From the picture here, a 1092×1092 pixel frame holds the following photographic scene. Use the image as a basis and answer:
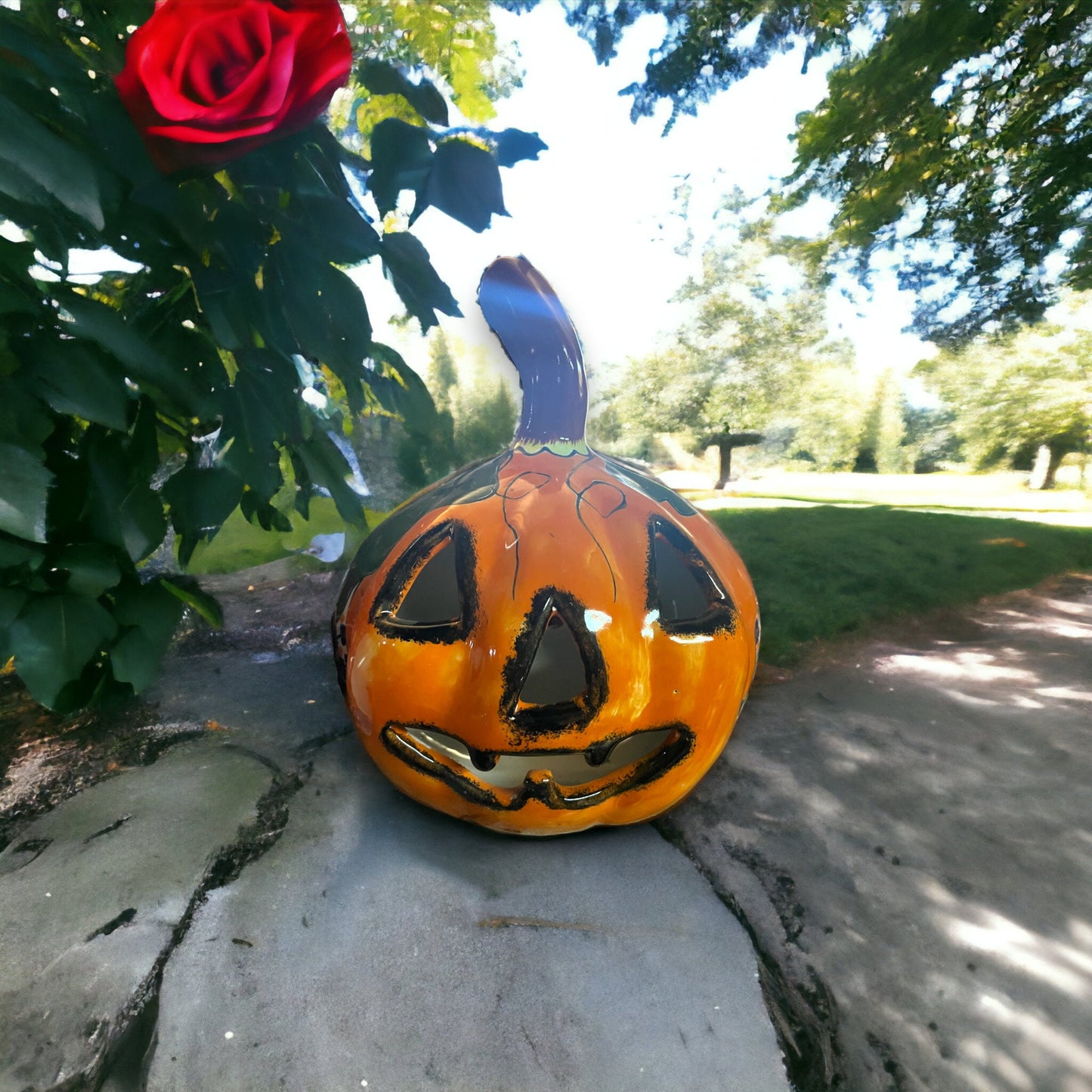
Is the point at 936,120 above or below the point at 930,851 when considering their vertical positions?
above

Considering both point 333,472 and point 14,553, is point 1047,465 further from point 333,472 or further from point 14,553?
point 14,553

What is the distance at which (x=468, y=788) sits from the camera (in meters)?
1.47

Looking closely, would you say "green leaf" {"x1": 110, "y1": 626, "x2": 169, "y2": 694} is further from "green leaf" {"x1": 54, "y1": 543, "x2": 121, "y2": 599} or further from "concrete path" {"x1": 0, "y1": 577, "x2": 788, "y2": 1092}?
"concrete path" {"x1": 0, "y1": 577, "x2": 788, "y2": 1092}

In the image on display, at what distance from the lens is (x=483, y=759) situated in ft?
4.74

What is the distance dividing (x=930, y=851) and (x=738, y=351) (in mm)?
2092

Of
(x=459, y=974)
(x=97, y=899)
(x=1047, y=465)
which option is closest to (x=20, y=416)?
(x=97, y=899)

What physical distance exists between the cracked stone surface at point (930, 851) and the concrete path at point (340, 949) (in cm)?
16

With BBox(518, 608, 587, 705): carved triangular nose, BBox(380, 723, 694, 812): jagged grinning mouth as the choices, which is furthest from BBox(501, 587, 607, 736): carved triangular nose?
BBox(380, 723, 694, 812): jagged grinning mouth

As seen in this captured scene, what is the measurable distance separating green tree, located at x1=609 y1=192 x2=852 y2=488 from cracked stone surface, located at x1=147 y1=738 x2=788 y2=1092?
5.89 feet

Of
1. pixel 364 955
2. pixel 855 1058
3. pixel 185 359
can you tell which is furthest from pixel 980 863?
pixel 185 359

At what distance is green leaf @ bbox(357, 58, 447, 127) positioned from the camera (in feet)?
3.09

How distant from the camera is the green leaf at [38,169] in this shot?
0.66 m

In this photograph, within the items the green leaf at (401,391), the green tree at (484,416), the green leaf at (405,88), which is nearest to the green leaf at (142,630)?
the green leaf at (401,391)

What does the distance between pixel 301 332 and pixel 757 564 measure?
243cm
